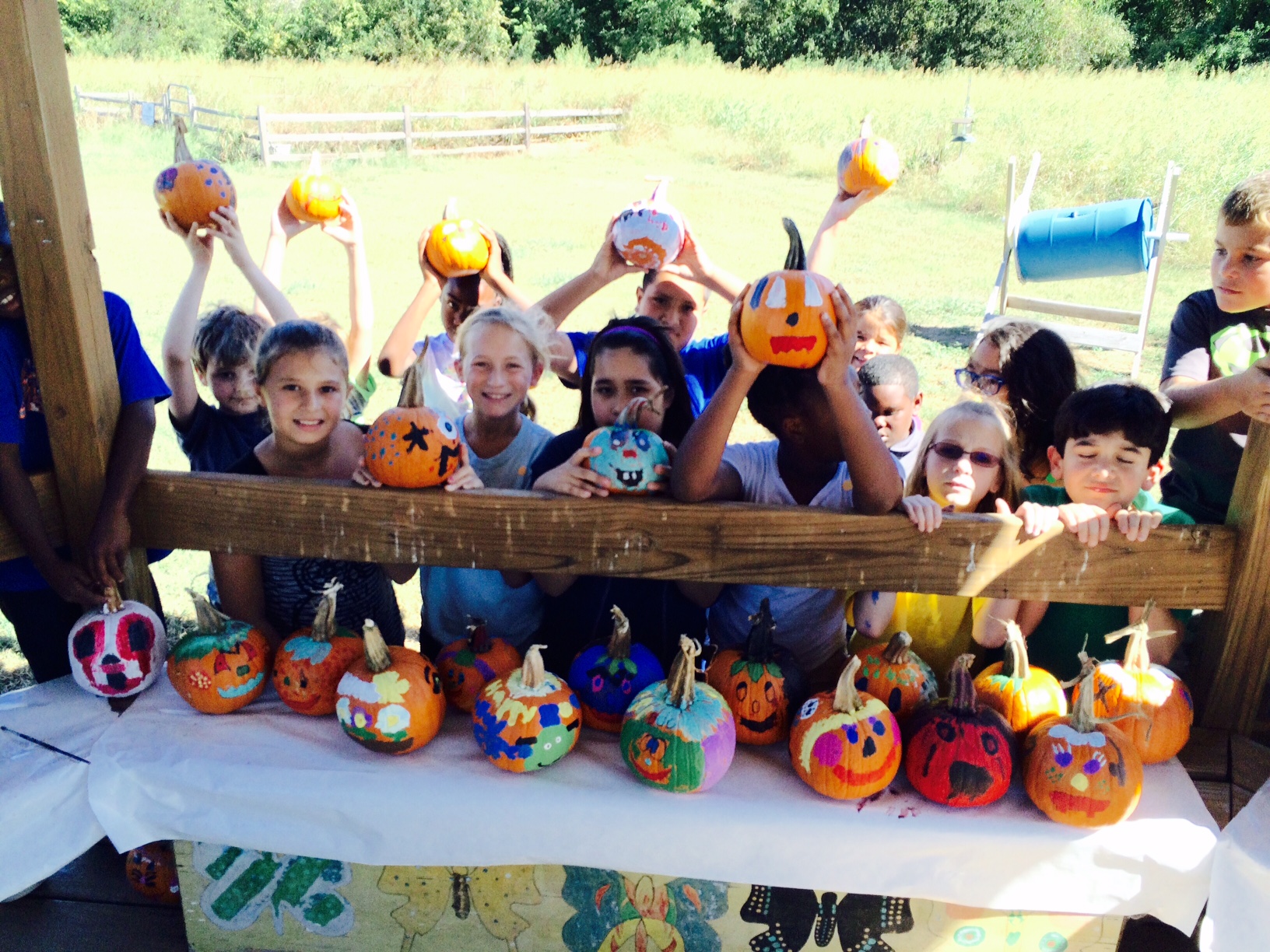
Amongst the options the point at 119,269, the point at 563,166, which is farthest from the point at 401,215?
the point at 563,166

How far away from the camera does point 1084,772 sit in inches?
83.4

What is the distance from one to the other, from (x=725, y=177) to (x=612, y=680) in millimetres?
17616

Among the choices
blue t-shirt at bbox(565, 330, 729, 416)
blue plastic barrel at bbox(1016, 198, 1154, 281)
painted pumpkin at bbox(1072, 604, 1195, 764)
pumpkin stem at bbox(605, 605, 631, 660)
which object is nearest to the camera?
painted pumpkin at bbox(1072, 604, 1195, 764)

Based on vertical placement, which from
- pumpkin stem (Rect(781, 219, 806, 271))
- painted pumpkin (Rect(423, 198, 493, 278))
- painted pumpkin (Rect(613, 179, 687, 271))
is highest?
pumpkin stem (Rect(781, 219, 806, 271))

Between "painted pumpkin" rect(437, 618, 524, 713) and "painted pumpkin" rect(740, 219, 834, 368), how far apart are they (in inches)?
41.7

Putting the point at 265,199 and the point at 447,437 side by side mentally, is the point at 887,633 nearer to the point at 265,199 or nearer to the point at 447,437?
the point at 447,437

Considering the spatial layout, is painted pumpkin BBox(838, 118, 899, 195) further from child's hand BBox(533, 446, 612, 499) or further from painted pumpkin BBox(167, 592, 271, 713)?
painted pumpkin BBox(167, 592, 271, 713)

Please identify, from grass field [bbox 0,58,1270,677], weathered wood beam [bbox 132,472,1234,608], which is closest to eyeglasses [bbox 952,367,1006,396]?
weathered wood beam [bbox 132,472,1234,608]

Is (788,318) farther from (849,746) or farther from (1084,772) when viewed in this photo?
(1084,772)

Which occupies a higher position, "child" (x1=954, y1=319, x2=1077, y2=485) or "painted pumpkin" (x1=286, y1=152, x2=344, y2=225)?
"painted pumpkin" (x1=286, y1=152, x2=344, y2=225)

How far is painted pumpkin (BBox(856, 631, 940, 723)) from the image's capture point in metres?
2.40

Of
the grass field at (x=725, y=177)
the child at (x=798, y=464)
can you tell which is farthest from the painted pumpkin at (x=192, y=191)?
the grass field at (x=725, y=177)

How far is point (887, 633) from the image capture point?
2674mm

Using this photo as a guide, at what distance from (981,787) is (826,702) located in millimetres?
375
